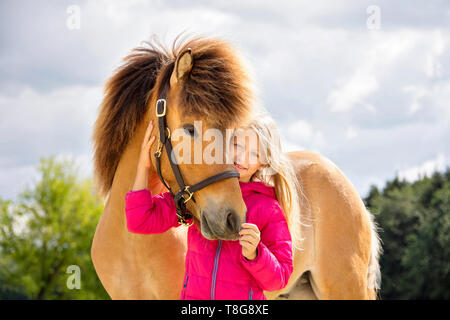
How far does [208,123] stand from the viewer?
8.32 ft

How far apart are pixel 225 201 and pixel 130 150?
1.01 meters

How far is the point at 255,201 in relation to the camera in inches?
106

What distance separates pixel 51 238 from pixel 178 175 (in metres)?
24.7

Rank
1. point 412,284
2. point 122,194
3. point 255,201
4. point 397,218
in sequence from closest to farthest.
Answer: point 255,201 < point 122,194 < point 412,284 < point 397,218

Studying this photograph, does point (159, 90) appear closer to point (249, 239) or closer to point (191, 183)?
point (191, 183)

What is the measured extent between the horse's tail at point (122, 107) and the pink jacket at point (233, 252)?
2.07 feet

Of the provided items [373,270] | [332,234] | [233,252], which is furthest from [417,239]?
[233,252]

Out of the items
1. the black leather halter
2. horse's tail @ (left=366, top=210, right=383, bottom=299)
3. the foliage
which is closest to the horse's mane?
the black leather halter

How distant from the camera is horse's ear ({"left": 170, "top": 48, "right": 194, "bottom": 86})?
271 centimetres

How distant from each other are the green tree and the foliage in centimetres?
1778

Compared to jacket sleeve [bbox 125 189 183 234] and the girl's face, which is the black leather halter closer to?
jacket sleeve [bbox 125 189 183 234]
